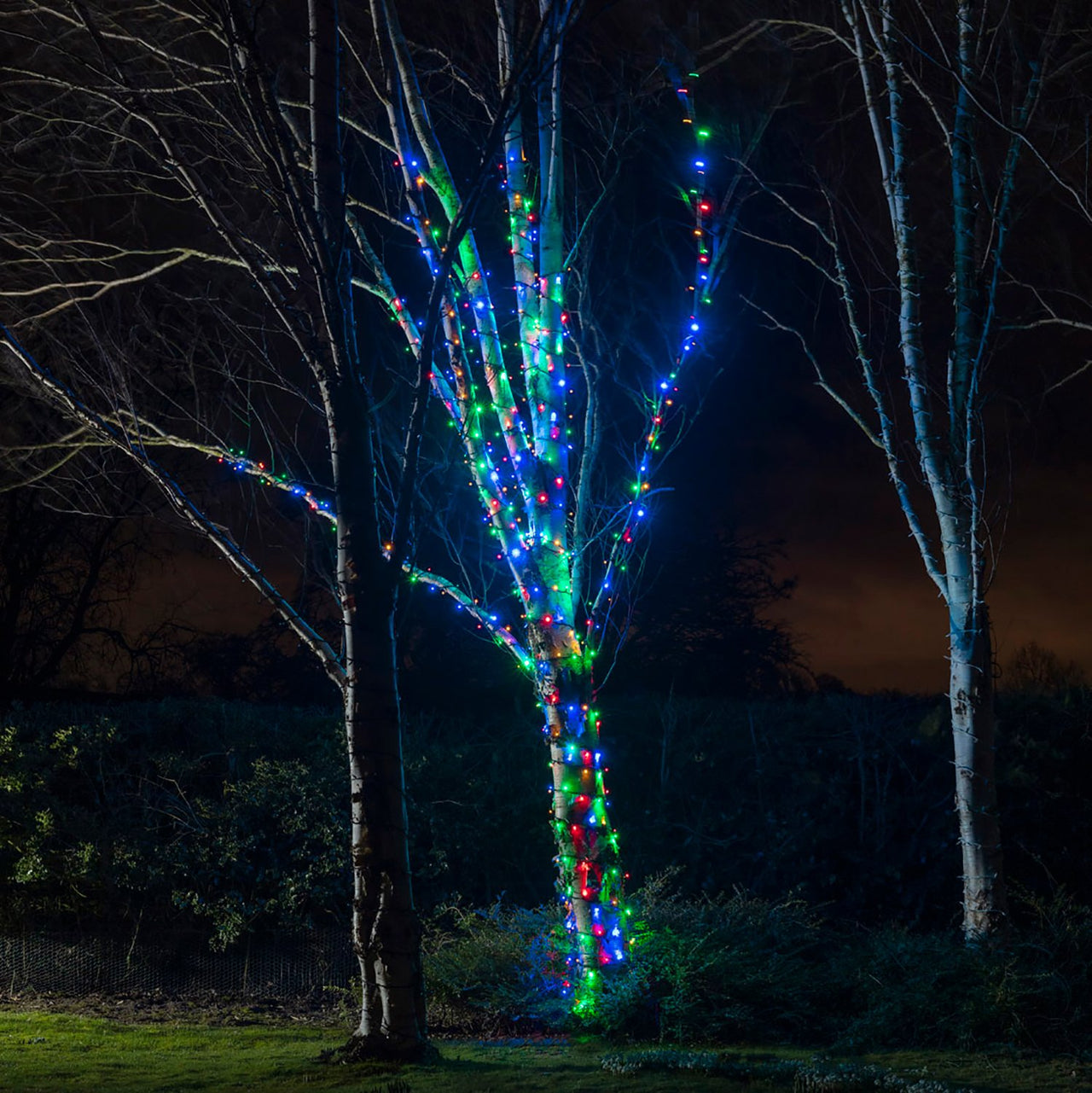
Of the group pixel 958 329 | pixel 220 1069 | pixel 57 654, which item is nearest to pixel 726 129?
pixel 958 329

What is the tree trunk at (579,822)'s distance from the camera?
23.9 feet

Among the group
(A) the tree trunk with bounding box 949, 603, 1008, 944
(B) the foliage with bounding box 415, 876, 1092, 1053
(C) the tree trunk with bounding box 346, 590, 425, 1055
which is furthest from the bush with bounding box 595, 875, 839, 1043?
(C) the tree trunk with bounding box 346, 590, 425, 1055

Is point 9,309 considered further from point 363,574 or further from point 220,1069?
point 220,1069

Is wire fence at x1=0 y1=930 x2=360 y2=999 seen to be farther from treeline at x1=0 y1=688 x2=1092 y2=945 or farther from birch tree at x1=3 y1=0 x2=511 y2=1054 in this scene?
birch tree at x1=3 y1=0 x2=511 y2=1054

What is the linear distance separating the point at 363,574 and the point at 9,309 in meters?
6.19

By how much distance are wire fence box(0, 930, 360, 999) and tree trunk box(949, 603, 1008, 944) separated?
4.64m

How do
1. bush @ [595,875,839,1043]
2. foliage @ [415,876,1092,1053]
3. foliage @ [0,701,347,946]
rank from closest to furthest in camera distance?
foliage @ [415,876,1092,1053], bush @ [595,875,839,1043], foliage @ [0,701,347,946]

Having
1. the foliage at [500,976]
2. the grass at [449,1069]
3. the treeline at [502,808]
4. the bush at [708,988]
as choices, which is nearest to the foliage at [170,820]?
the treeline at [502,808]

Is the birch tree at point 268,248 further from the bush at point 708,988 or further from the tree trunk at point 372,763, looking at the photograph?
the bush at point 708,988

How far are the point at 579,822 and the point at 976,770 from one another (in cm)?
253

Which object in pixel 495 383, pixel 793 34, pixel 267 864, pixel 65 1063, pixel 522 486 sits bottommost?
pixel 65 1063

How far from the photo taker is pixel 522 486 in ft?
25.3

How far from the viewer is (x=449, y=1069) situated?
18.0ft

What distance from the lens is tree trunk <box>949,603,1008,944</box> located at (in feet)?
24.4
